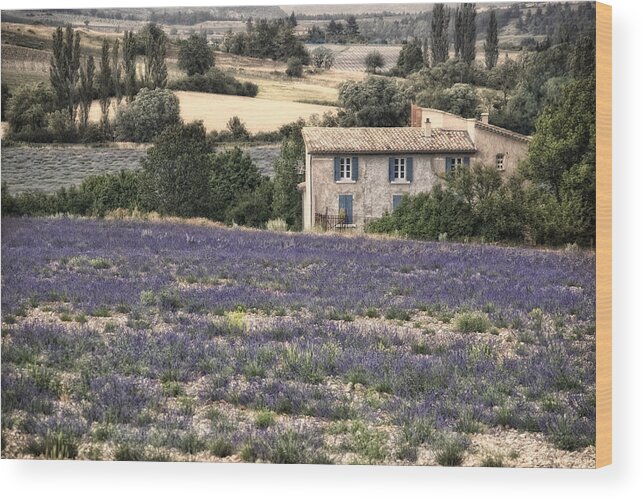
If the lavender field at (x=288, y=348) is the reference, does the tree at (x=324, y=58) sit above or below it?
above

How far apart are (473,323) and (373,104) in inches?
86.2

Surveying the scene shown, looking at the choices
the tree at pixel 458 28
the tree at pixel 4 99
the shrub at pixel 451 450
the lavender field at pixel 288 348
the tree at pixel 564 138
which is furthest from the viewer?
the tree at pixel 4 99

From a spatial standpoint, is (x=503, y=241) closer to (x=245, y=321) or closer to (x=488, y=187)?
(x=488, y=187)

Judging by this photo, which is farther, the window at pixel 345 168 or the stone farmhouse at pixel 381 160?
the window at pixel 345 168

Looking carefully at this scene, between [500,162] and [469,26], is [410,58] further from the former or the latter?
[500,162]

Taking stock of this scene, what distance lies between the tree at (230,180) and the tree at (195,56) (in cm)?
80

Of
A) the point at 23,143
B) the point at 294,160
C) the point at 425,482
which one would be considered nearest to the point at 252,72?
the point at 294,160

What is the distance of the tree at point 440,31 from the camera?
11.7 meters

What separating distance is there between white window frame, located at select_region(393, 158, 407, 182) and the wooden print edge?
185cm

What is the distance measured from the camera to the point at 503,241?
12.0 m

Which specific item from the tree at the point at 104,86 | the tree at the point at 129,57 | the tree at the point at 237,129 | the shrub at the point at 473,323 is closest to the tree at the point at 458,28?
the tree at the point at 237,129

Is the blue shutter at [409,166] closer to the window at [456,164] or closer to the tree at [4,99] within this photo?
the window at [456,164]

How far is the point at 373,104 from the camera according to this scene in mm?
12094

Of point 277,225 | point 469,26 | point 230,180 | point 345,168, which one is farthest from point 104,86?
point 469,26
